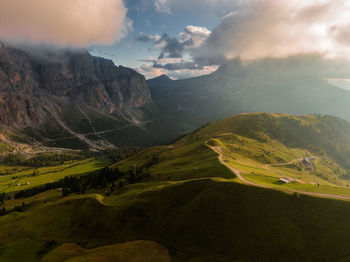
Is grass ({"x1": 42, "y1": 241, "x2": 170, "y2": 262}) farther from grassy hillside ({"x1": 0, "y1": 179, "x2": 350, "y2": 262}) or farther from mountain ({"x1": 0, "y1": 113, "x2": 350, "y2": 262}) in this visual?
grassy hillside ({"x1": 0, "y1": 179, "x2": 350, "y2": 262})

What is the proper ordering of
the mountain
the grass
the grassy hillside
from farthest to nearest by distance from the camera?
the grass
the mountain
the grassy hillside

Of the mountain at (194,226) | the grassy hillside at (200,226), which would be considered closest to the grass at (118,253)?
the mountain at (194,226)

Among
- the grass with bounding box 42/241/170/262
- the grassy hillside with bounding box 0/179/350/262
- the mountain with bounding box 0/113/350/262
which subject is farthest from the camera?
the grass with bounding box 42/241/170/262

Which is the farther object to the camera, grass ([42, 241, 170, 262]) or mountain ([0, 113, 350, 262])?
grass ([42, 241, 170, 262])

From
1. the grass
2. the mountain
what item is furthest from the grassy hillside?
the grass

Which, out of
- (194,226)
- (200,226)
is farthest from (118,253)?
(200,226)

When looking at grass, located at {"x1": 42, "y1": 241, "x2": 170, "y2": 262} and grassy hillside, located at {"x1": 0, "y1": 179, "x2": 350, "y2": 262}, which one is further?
grass, located at {"x1": 42, "y1": 241, "x2": 170, "y2": 262}

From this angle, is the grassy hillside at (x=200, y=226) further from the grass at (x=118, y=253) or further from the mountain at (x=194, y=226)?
the grass at (x=118, y=253)

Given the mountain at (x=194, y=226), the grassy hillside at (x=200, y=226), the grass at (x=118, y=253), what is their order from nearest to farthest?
the grassy hillside at (x=200, y=226) → the mountain at (x=194, y=226) → the grass at (x=118, y=253)

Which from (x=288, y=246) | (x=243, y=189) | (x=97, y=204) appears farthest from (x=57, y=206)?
(x=288, y=246)

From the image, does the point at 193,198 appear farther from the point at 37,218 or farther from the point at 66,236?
the point at 37,218

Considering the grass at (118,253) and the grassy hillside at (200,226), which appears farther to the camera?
the grass at (118,253)
